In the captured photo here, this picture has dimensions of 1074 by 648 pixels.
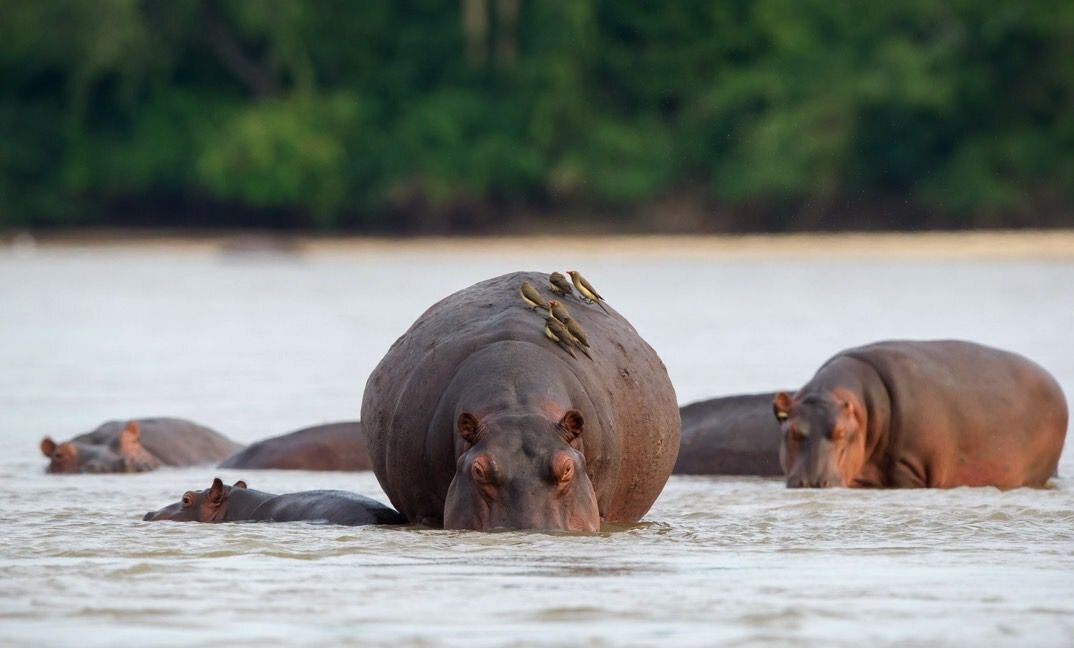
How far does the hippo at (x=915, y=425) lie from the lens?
8.98m

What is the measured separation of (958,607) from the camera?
570cm

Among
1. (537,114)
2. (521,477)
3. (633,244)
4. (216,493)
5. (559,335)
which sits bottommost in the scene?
(521,477)

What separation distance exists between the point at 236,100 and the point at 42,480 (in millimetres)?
42090

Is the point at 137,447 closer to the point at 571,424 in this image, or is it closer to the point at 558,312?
the point at 558,312

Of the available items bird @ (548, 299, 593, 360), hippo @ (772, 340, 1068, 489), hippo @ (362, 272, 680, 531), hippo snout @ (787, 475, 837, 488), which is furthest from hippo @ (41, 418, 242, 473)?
bird @ (548, 299, 593, 360)

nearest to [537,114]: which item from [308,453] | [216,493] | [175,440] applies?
[175,440]

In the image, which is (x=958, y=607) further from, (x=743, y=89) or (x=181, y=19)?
(x=181, y=19)

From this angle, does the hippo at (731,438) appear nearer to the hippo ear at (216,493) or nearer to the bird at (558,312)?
the bird at (558,312)

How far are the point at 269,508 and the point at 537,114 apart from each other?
3985 centimetres

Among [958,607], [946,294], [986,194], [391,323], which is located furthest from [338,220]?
[958,607]

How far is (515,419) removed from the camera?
21.9ft

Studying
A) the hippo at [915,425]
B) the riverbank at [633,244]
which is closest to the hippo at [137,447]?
the hippo at [915,425]

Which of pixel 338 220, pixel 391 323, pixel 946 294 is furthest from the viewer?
pixel 338 220

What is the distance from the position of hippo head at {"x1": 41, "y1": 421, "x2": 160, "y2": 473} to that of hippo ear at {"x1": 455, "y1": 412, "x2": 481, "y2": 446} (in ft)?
11.8
